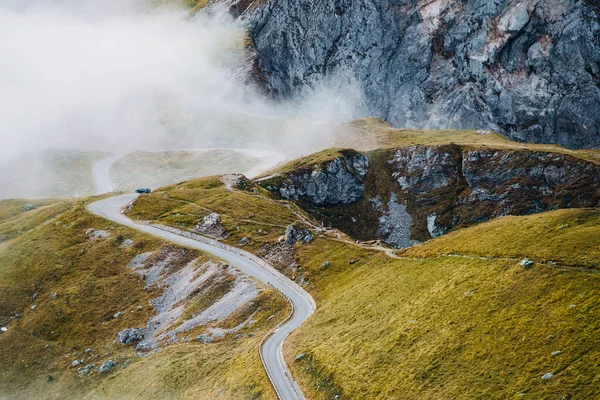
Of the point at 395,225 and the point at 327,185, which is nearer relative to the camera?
the point at 395,225

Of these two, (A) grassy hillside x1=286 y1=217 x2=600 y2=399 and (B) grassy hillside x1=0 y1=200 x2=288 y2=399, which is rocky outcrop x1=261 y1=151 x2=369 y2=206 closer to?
(B) grassy hillside x1=0 y1=200 x2=288 y2=399

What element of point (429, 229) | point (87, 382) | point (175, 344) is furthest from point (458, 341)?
point (429, 229)

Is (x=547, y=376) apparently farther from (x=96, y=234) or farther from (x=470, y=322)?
(x=96, y=234)

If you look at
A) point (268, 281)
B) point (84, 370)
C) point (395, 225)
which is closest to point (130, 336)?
point (84, 370)

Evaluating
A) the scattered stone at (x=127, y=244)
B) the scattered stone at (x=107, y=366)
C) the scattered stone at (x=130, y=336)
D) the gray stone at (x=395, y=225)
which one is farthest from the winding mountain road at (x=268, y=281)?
the gray stone at (x=395, y=225)

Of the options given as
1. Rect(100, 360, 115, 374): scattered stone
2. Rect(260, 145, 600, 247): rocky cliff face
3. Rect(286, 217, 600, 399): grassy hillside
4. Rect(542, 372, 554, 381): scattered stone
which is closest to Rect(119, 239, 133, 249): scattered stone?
Rect(100, 360, 115, 374): scattered stone

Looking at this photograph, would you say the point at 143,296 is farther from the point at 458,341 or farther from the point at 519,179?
the point at 519,179
